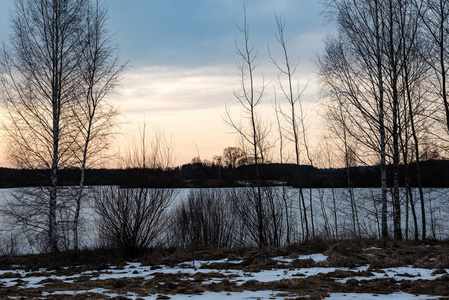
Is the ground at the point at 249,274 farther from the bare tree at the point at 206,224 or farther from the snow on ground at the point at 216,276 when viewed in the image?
the bare tree at the point at 206,224

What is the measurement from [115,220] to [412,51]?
32.9 ft

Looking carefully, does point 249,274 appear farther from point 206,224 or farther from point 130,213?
point 206,224

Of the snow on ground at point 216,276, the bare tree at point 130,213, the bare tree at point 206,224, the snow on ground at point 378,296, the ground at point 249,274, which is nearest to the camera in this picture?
the snow on ground at point 378,296

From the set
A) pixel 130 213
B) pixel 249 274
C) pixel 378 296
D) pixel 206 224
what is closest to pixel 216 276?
pixel 249 274

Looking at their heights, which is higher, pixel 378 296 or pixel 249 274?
pixel 378 296

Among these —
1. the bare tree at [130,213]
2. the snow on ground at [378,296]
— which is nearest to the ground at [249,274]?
the snow on ground at [378,296]

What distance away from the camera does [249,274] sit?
682 cm

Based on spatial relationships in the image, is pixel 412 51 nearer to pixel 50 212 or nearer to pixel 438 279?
pixel 438 279

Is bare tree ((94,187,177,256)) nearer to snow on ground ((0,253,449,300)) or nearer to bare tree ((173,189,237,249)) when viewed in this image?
snow on ground ((0,253,449,300))

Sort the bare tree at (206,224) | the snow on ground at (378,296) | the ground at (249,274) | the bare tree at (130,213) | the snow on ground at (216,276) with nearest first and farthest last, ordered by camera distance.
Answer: the snow on ground at (378,296) → the snow on ground at (216,276) → the ground at (249,274) → the bare tree at (130,213) → the bare tree at (206,224)

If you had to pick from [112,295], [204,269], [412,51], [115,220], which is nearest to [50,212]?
[115,220]

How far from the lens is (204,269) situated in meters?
7.71

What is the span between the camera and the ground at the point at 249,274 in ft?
17.0

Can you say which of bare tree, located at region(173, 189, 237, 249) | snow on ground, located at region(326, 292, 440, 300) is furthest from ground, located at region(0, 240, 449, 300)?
bare tree, located at region(173, 189, 237, 249)
